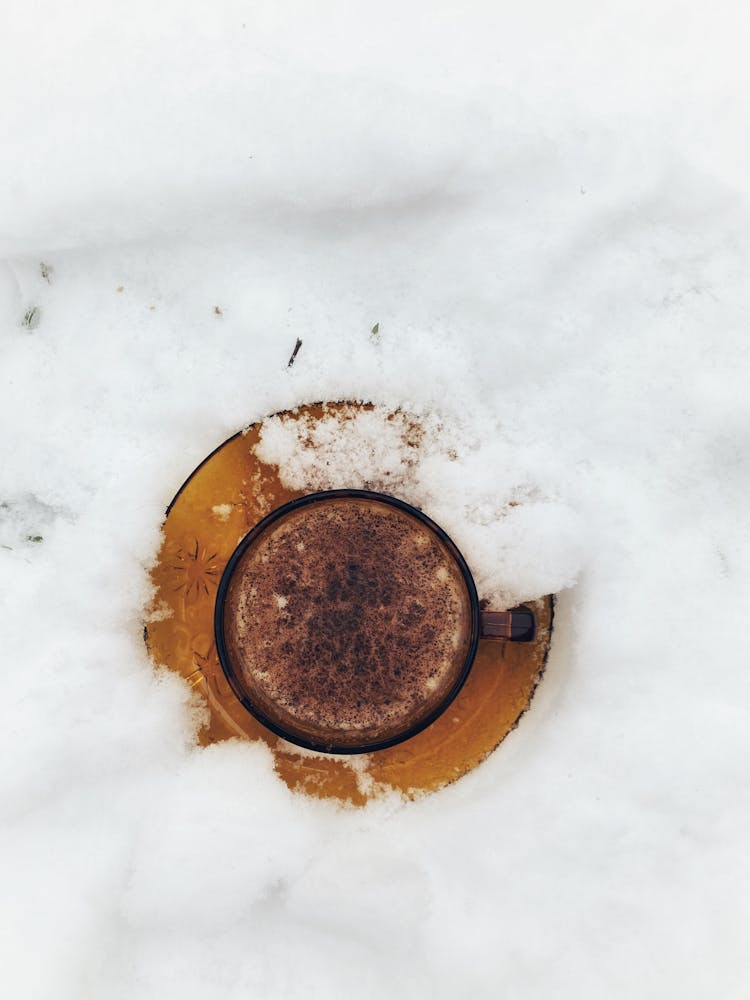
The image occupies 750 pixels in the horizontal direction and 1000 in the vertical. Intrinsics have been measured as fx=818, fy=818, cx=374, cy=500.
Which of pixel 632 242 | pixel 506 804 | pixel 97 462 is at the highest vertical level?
pixel 632 242

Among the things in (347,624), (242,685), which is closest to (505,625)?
(347,624)

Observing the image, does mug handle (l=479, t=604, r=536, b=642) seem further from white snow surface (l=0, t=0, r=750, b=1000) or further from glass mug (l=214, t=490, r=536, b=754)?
white snow surface (l=0, t=0, r=750, b=1000)

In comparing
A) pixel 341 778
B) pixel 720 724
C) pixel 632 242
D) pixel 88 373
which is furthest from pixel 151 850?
pixel 632 242

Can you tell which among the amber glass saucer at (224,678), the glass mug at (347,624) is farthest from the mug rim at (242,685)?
the amber glass saucer at (224,678)

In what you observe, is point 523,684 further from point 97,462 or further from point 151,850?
point 97,462

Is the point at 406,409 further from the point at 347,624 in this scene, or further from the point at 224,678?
the point at 224,678

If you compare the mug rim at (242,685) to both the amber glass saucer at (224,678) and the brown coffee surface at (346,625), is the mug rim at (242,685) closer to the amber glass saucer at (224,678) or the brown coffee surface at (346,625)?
the brown coffee surface at (346,625)
